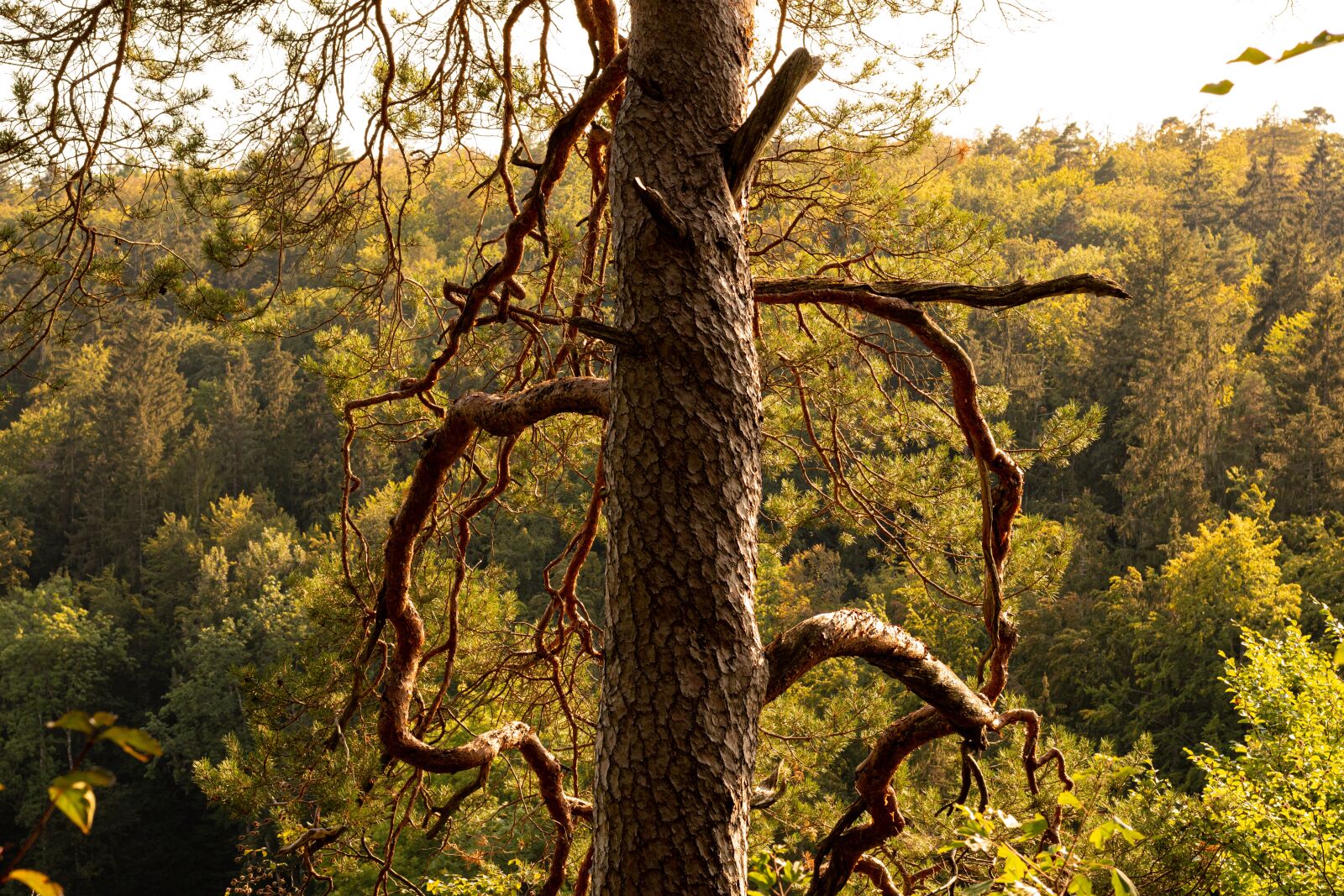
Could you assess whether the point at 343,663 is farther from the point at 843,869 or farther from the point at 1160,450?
the point at 1160,450

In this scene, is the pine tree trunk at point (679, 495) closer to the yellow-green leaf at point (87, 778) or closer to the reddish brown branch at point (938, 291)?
the reddish brown branch at point (938, 291)

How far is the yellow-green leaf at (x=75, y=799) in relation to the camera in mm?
468

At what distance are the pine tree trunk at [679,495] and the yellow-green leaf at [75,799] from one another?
0.82 meters

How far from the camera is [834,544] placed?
81.0 ft

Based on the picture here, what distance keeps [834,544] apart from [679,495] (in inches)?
940

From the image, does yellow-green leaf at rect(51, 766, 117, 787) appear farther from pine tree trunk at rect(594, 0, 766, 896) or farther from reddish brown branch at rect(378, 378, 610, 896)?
reddish brown branch at rect(378, 378, 610, 896)

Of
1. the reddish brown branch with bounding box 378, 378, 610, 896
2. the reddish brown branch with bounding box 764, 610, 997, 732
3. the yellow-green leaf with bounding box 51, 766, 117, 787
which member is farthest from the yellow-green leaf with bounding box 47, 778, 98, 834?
the reddish brown branch with bounding box 378, 378, 610, 896

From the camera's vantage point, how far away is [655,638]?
4.17ft

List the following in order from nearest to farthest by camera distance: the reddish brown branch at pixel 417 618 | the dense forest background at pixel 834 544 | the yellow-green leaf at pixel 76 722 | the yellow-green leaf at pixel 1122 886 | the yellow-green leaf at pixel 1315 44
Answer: the yellow-green leaf at pixel 76 722 < the yellow-green leaf at pixel 1315 44 < the yellow-green leaf at pixel 1122 886 < the reddish brown branch at pixel 417 618 < the dense forest background at pixel 834 544

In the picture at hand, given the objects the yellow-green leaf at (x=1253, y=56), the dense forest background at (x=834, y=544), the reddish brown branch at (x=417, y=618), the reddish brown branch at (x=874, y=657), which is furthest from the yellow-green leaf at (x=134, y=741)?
the dense forest background at (x=834, y=544)

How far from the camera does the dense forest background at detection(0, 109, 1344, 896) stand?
10703 millimetres

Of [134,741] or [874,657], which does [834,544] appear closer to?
[874,657]

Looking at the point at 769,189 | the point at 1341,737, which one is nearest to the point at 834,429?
the point at 769,189

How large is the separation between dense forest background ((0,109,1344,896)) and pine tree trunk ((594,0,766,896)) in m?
2.97
